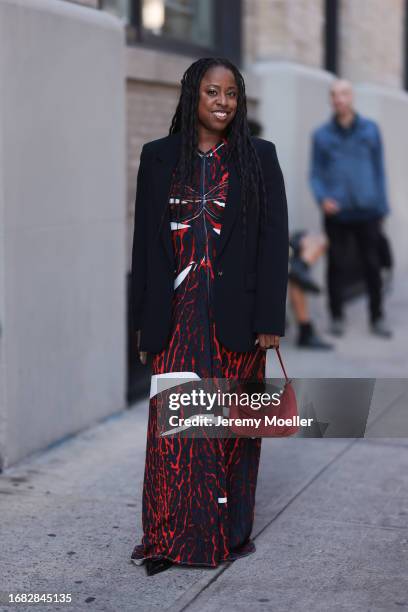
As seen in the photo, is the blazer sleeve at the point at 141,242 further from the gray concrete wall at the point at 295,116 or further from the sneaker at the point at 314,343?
the gray concrete wall at the point at 295,116

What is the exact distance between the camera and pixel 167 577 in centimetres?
411

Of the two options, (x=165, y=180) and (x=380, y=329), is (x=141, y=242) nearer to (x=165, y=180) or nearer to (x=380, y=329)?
(x=165, y=180)

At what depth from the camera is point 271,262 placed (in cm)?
407

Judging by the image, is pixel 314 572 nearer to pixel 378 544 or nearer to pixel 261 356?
pixel 378 544

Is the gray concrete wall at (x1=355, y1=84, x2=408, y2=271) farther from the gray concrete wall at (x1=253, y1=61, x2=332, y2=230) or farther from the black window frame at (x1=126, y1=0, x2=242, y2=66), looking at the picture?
the black window frame at (x1=126, y1=0, x2=242, y2=66)

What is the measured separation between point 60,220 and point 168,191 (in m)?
1.87

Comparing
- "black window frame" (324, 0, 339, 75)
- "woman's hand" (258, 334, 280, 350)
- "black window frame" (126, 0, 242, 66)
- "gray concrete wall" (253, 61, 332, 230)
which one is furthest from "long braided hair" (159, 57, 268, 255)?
"black window frame" (324, 0, 339, 75)

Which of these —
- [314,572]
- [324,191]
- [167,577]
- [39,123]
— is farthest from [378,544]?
[324,191]

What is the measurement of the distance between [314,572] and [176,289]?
1.18 meters

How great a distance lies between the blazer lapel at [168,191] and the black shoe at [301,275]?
449 centimetres

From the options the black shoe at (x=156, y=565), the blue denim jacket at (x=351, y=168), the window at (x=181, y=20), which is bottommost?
the black shoe at (x=156, y=565)

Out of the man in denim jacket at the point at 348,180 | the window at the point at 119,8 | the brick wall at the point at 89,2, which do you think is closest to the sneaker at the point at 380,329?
the man in denim jacket at the point at 348,180

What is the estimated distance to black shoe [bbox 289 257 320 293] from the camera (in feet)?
28.0

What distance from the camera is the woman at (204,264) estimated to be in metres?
4.05
